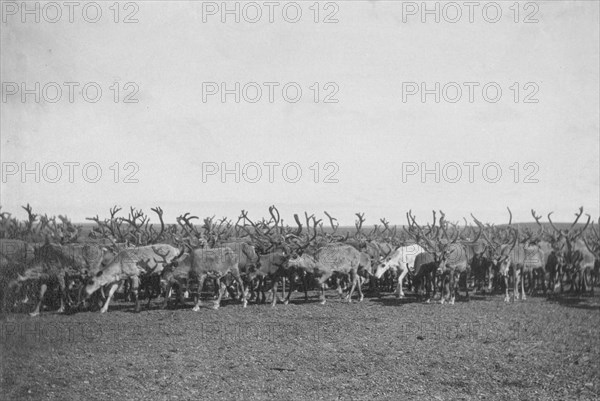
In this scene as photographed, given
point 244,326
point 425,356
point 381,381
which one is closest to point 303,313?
point 244,326

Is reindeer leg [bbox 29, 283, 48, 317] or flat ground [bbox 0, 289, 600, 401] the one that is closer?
flat ground [bbox 0, 289, 600, 401]

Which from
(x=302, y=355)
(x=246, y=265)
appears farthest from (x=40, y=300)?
(x=302, y=355)

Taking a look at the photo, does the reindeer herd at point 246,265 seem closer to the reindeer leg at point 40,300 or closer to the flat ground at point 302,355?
the reindeer leg at point 40,300

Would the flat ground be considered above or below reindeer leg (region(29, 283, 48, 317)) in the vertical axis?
below

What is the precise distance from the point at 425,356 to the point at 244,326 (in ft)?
14.6

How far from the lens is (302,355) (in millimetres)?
9391

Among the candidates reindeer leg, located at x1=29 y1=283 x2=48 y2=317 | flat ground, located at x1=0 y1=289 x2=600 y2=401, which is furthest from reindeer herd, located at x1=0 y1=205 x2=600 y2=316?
flat ground, located at x1=0 y1=289 x2=600 y2=401

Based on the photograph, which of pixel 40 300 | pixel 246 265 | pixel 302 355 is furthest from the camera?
pixel 246 265

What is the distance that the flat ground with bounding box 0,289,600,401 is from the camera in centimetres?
756

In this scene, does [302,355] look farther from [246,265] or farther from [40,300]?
[40,300]

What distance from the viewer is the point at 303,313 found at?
45.1ft

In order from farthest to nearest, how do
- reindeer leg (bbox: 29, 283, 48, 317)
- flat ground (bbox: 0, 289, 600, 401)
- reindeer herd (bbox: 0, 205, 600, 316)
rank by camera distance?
reindeer herd (bbox: 0, 205, 600, 316)
reindeer leg (bbox: 29, 283, 48, 317)
flat ground (bbox: 0, 289, 600, 401)

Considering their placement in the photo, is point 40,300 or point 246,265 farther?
point 246,265

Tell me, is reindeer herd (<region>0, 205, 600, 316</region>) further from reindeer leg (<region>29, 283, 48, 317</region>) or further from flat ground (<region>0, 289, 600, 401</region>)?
flat ground (<region>0, 289, 600, 401</region>)
